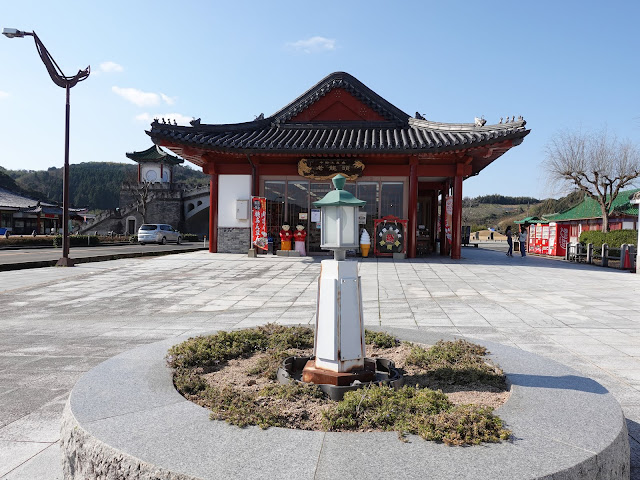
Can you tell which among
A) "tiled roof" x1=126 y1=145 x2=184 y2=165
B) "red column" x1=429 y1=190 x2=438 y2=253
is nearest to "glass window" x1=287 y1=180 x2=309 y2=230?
"red column" x1=429 y1=190 x2=438 y2=253

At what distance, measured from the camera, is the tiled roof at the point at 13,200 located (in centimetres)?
3984

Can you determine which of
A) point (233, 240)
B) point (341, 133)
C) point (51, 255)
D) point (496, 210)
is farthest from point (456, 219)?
point (496, 210)

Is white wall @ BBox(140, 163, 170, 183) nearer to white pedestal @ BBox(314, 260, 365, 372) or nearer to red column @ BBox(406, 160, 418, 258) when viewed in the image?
red column @ BBox(406, 160, 418, 258)

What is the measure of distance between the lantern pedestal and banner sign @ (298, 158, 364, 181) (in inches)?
524

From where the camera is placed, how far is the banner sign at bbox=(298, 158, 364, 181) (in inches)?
634

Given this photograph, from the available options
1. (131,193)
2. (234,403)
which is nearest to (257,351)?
(234,403)

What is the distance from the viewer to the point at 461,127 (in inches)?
633

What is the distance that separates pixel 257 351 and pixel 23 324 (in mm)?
4339

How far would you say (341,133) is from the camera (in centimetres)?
1717

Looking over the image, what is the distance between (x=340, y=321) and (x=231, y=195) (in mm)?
14669

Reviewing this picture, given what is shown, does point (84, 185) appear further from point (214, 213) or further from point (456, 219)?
point (456, 219)

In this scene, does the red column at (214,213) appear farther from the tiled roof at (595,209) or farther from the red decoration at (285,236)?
the tiled roof at (595,209)

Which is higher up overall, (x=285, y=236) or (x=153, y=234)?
(x=285, y=236)

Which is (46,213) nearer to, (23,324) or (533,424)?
(23,324)
